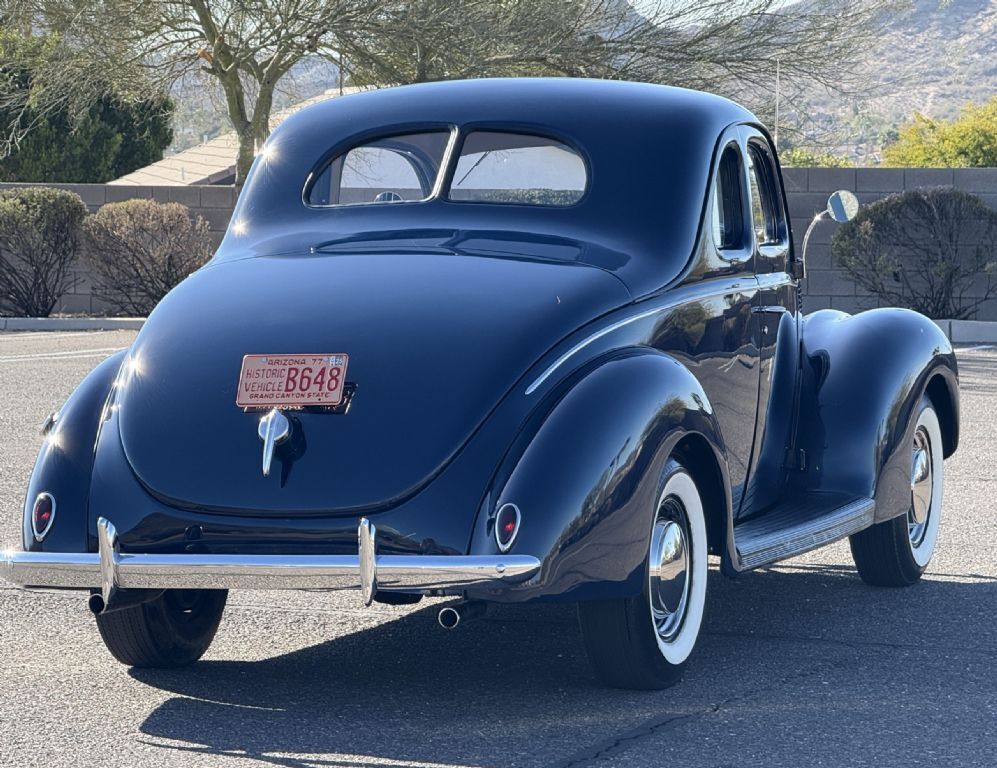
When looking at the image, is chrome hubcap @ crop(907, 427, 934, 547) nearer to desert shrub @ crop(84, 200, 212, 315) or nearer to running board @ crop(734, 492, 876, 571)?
running board @ crop(734, 492, 876, 571)

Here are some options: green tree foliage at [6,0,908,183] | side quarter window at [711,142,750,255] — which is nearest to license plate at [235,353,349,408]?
side quarter window at [711,142,750,255]

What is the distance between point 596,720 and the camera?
4.72 metres

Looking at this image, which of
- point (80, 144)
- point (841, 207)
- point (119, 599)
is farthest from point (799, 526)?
point (80, 144)

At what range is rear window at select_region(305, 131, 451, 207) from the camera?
591cm

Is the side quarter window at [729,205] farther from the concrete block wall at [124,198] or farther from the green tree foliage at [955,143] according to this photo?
the green tree foliage at [955,143]

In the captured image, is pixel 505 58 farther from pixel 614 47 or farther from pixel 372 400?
pixel 372 400

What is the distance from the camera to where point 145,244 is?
21.8 meters

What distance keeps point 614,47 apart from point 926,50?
17516 cm

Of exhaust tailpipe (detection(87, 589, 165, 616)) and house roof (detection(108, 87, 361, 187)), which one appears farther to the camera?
house roof (detection(108, 87, 361, 187))

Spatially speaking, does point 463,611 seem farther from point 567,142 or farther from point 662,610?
point 567,142

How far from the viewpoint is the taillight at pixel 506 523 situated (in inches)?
179

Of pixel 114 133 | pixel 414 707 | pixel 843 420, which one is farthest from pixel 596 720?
pixel 114 133

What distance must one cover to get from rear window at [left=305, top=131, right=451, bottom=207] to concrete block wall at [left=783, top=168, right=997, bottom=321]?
14966 millimetres

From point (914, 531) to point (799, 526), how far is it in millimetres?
1283
